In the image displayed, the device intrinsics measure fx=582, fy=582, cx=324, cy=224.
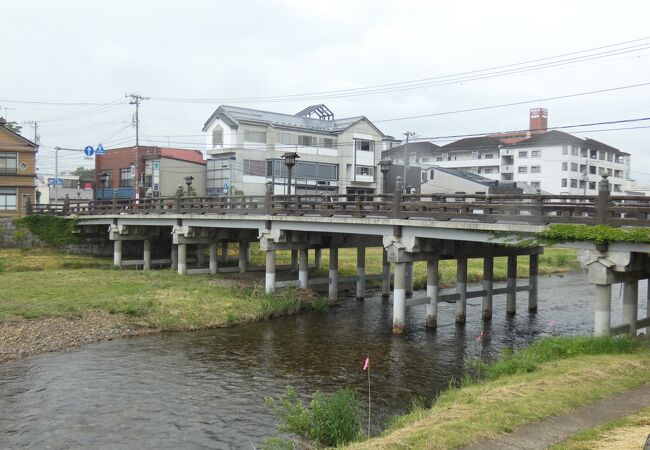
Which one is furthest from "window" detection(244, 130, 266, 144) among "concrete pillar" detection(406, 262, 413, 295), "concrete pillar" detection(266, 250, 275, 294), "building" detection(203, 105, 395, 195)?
"concrete pillar" detection(266, 250, 275, 294)

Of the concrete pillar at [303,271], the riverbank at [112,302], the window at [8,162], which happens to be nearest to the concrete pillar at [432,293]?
the riverbank at [112,302]

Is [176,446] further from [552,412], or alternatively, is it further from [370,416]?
[552,412]

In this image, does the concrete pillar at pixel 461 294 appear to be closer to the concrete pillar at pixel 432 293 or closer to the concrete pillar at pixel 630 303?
the concrete pillar at pixel 432 293

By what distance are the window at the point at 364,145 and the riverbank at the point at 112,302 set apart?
106 feet

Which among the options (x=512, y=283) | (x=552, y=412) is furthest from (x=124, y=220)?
(x=552, y=412)

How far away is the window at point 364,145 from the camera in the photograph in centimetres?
6768

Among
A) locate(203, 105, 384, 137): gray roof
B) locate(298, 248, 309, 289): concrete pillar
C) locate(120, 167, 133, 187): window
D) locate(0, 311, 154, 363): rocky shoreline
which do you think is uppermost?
locate(203, 105, 384, 137): gray roof

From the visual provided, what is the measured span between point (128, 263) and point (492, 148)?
175 feet

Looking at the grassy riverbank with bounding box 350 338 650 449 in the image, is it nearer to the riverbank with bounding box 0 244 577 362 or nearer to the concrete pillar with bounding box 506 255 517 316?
the concrete pillar with bounding box 506 255 517 316

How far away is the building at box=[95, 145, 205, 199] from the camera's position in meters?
62.7

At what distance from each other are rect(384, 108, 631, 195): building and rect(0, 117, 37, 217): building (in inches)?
1572

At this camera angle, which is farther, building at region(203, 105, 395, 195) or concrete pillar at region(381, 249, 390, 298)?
building at region(203, 105, 395, 195)

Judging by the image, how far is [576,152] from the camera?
69.9m

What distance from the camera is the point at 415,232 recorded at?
23.0 metres
